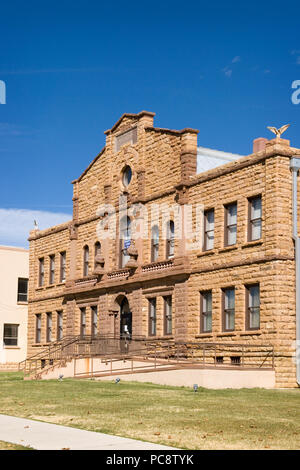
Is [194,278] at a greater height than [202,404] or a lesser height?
greater

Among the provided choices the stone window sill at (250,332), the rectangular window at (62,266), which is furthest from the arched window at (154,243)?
the rectangular window at (62,266)

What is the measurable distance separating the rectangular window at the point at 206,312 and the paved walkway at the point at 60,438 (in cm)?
1930

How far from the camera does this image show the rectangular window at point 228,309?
3238cm

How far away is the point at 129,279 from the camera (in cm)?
3916

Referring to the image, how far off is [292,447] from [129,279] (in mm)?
26787

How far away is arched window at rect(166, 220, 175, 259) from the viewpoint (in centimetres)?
3675

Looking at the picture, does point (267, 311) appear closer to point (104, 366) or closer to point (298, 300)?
point (298, 300)

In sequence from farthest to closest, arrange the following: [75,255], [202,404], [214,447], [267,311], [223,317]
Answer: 1. [75,255]
2. [223,317]
3. [267,311]
4. [202,404]
5. [214,447]

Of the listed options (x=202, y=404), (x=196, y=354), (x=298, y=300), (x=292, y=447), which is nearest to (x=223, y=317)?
(x=196, y=354)

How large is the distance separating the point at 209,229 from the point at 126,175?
8892 mm

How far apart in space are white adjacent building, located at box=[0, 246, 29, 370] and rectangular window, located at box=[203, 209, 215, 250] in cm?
2948

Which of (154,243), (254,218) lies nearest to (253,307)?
(254,218)

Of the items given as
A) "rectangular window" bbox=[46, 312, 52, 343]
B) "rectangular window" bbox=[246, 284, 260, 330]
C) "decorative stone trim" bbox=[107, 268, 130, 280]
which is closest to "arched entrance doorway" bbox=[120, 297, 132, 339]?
"decorative stone trim" bbox=[107, 268, 130, 280]

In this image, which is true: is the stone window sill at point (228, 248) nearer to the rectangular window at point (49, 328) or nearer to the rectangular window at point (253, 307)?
the rectangular window at point (253, 307)
